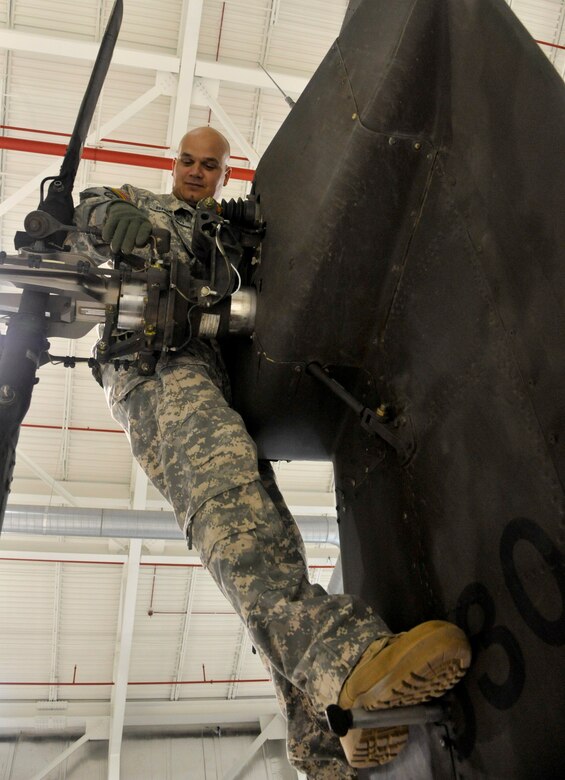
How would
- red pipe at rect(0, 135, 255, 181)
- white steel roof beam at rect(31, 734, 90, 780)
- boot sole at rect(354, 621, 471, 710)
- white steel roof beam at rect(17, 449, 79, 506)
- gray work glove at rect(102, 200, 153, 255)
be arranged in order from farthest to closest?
white steel roof beam at rect(31, 734, 90, 780) → white steel roof beam at rect(17, 449, 79, 506) → red pipe at rect(0, 135, 255, 181) → gray work glove at rect(102, 200, 153, 255) → boot sole at rect(354, 621, 471, 710)

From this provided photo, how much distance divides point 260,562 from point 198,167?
6.59 feet

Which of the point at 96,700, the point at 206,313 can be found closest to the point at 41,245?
the point at 206,313

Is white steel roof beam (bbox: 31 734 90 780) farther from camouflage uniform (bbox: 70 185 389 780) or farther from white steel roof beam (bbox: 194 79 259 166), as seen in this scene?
camouflage uniform (bbox: 70 185 389 780)

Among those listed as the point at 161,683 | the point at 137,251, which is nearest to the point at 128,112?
the point at 137,251

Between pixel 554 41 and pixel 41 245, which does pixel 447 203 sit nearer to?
pixel 41 245

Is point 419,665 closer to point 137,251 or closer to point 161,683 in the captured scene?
point 137,251

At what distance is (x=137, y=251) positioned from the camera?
2.53 metres

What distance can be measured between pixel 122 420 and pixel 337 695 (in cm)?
126

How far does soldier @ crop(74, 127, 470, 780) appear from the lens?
143cm

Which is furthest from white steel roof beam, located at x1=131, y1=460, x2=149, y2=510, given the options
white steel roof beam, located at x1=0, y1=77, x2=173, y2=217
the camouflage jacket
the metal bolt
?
the metal bolt

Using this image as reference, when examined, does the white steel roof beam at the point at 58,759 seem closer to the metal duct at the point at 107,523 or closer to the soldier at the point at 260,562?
the metal duct at the point at 107,523

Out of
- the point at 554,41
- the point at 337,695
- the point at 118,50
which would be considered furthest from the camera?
A: the point at 554,41

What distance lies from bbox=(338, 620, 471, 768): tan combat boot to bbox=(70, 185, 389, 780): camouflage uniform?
4 cm

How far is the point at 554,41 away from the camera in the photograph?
7.15 meters
